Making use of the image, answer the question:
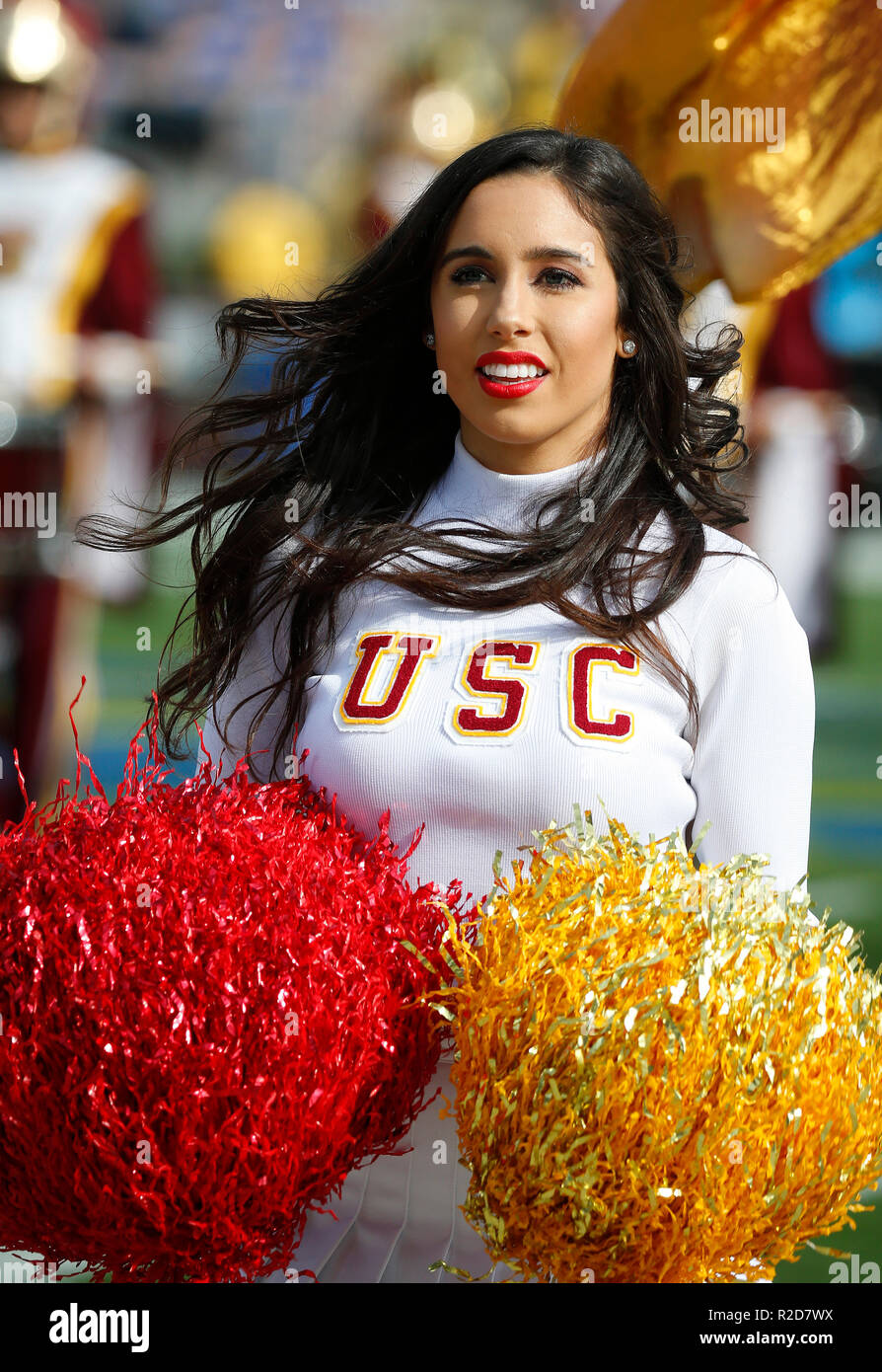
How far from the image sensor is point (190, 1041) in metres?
1.01

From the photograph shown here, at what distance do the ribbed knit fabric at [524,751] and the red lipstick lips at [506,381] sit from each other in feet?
0.77

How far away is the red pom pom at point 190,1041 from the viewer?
1.01m

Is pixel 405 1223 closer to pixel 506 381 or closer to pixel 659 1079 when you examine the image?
pixel 659 1079

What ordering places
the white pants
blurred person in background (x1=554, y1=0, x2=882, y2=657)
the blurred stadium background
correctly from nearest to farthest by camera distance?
the white pants < blurred person in background (x1=554, y1=0, x2=882, y2=657) < the blurred stadium background

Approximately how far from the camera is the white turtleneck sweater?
1382mm

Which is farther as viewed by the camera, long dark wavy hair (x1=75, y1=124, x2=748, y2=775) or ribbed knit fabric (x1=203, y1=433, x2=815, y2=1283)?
long dark wavy hair (x1=75, y1=124, x2=748, y2=775)

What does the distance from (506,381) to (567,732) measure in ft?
1.31

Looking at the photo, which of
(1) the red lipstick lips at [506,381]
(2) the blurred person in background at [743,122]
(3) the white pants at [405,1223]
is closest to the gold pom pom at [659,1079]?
(3) the white pants at [405,1223]

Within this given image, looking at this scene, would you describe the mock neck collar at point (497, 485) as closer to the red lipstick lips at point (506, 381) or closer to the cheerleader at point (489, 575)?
the cheerleader at point (489, 575)

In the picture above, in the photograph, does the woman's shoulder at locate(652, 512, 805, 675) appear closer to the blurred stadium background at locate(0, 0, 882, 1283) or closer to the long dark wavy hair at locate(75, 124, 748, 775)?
the long dark wavy hair at locate(75, 124, 748, 775)

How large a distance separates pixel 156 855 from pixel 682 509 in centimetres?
78

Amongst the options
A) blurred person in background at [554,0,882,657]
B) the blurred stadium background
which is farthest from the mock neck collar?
the blurred stadium background

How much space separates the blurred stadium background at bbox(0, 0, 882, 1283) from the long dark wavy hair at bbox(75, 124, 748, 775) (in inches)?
59.2
